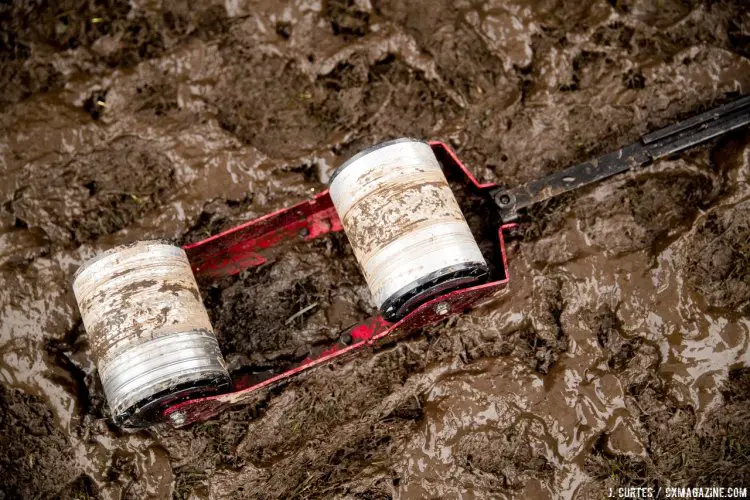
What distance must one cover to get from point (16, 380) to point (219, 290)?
1390mm

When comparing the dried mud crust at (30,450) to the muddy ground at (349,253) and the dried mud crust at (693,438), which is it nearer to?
the muddy ground at (349,253)

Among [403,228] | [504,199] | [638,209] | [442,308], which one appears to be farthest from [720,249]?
[403,228]

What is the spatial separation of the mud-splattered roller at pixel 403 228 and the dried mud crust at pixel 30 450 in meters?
2.27

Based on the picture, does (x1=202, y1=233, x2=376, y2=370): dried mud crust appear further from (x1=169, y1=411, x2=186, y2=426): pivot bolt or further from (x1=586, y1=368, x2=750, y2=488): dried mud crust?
(x1=586, y1=368, x2=750, y2=488): dried mud crust

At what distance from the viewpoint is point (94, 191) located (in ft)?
13.9

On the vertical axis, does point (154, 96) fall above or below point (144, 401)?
above

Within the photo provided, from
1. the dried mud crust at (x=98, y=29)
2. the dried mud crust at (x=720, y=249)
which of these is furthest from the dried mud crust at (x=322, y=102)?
the dried mud crust at (x=720, y=249)

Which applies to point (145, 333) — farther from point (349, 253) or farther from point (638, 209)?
point (638, 209)

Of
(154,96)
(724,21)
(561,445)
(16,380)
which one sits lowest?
(561,445)

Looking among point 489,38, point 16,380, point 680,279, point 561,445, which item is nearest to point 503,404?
point 561,445

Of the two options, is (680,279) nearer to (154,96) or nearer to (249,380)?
(249,380)

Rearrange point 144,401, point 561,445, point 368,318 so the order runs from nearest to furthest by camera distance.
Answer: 1. point 144,401
2. point 561,445
3. point 368,318

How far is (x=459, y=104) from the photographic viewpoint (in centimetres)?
430

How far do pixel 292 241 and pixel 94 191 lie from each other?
1.45 m
